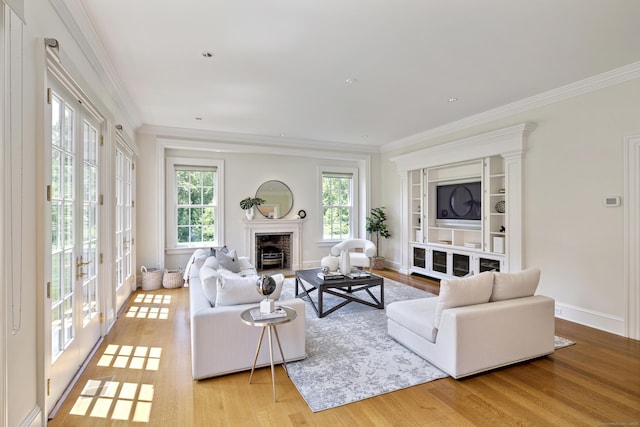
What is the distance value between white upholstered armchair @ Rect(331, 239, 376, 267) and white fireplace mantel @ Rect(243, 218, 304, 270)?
0.84 m

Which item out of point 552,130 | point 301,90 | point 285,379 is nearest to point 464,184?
point 552,130

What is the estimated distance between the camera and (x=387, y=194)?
7.54m

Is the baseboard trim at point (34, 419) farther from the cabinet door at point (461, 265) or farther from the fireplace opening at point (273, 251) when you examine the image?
the cabinet door at point (461, 265)

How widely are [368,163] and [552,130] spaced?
3.86 m

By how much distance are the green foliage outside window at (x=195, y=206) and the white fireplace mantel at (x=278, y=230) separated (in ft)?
2.37

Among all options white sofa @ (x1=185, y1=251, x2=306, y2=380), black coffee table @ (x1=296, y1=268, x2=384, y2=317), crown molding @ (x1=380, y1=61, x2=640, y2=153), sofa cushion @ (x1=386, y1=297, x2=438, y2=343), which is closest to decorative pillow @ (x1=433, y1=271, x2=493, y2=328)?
sofa cushion @ (x1=386, y1=297, x2=438, y2=343)

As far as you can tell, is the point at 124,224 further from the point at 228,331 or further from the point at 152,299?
the point at 228,331

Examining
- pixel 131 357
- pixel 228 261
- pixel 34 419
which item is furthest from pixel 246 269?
pixel 34 419

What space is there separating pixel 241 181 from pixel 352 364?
183 inches

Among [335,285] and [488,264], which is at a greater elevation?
[488,264]

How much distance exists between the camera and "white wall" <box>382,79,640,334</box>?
3.58 meters

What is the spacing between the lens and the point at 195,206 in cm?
641

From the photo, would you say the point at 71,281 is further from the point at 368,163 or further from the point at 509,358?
the point at 368,163

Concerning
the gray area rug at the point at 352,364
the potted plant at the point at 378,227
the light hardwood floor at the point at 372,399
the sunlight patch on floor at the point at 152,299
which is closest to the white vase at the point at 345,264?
the gray area rug at the point at 352,364
